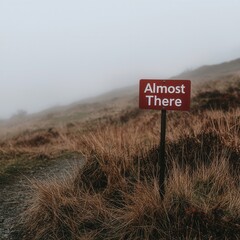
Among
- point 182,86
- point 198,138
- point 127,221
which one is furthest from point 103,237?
point 198,138

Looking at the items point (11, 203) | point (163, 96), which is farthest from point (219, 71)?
point (163, 96)

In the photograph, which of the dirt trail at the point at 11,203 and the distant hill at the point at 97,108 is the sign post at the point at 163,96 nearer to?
the dirt trail at the point at 11,203

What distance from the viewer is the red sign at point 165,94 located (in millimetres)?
4145

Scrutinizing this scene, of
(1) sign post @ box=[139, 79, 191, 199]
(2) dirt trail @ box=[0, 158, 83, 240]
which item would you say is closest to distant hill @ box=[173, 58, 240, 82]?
(2) dirt trail @ box=[0, 158, 83, 240]

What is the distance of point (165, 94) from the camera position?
13.8 feet

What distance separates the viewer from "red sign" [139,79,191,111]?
13.6 feet

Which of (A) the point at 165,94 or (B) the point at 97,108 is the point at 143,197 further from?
(B) the point at 97,108

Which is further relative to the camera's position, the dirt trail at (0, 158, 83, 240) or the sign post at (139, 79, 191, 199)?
the dirt trail at (0, 158, 83, 240)

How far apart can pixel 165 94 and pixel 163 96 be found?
1.1 inches

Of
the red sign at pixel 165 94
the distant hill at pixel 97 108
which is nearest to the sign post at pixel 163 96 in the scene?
the red sign at pixel 165 94

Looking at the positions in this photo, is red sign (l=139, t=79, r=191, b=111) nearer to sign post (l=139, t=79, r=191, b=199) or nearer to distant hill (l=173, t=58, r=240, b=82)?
sign post (l=139, t=79, r=191, b=199)

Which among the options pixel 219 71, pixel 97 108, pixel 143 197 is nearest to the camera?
pixel 143 197

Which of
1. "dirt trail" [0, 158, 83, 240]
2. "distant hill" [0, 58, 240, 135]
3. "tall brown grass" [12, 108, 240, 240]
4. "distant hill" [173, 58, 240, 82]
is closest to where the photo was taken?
"tall brown grass" [12, 108, 240, 240]

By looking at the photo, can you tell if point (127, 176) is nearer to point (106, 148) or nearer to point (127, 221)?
point (106, 148)
